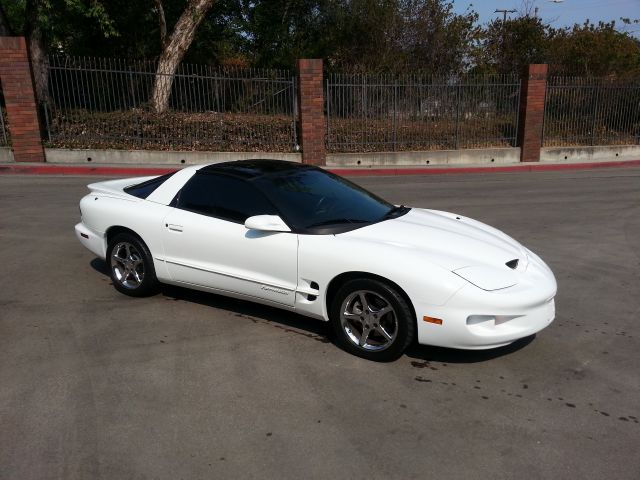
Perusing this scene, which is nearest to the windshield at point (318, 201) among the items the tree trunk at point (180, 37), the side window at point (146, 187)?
the side window at point (146, 187)

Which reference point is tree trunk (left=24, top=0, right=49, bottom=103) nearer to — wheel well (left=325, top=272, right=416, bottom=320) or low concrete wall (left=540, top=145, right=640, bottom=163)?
wheel well (left=325, top=272, right=416, bottom=320)

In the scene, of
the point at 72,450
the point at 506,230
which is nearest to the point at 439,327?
the point at 72,450

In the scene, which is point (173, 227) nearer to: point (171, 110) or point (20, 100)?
point (20, 100)

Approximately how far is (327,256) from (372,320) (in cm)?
57

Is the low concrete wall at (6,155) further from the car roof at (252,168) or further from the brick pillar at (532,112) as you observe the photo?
the brick pillar at (532,112)

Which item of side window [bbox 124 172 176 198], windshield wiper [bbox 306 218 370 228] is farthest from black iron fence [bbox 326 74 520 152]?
windshield wiper [bbox 306 218 370 228]

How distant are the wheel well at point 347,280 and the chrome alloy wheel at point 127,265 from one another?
1.99 m

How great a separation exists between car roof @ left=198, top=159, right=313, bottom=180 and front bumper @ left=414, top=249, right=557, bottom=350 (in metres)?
1.94

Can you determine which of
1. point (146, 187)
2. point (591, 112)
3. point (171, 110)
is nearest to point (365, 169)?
point (171, 110)

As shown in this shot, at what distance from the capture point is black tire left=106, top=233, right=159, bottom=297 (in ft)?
17.3

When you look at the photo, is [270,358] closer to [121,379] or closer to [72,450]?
[121,379]

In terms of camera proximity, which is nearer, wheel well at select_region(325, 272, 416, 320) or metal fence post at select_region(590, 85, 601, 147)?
wheel well at select_region(325, 272, 416, 320)

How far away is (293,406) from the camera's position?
361 cm

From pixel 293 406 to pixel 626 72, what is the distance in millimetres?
26817
